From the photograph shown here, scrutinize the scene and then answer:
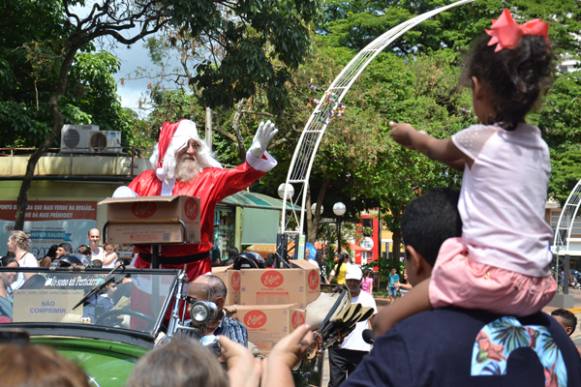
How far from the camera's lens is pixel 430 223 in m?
2.43

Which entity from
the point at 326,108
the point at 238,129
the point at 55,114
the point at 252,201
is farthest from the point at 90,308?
the point at 252,201

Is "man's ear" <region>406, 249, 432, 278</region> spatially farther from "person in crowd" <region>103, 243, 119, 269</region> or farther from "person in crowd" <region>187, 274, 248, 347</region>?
"person in crowd" <region>103, 243, 119, 269</region>

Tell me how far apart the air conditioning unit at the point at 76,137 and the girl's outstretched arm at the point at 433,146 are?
825 inches

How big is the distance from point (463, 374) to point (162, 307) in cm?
347

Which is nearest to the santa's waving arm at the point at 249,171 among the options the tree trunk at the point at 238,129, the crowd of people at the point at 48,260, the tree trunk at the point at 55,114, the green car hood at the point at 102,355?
the crowd of people at the point at 48,260

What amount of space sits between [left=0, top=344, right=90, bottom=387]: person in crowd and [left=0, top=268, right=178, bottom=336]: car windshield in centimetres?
355

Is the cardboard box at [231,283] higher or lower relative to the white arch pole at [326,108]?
lower

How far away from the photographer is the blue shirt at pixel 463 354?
2.18 m

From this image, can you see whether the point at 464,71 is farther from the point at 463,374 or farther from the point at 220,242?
the point at 220,242

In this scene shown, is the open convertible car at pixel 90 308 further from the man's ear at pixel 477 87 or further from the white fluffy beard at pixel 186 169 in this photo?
the man's ear at pixel 477 87

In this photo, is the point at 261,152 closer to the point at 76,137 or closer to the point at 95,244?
the point at 95,244

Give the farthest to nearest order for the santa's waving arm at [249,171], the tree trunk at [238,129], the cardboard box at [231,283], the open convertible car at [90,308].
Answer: the tree trunk at [238,129] → the santa's waving arm at [249,171] → the cardboard box at [231,283] → the open convertible car at [90,308]

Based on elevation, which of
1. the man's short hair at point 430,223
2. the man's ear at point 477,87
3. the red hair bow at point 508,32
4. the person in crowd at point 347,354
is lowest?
the person in crowd at point 347,354

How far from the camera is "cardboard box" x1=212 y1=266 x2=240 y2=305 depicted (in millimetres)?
6695
